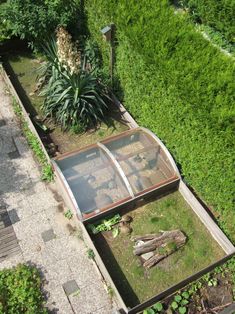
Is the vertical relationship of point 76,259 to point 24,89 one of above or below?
below

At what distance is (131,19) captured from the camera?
8.26m

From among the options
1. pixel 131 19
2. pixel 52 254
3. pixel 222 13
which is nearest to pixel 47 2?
pixel 131 19

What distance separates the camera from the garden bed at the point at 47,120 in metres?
9.16

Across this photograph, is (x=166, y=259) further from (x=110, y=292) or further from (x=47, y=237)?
(x=47, y=237)

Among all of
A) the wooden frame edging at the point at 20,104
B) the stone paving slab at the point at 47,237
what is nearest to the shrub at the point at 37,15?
the wooden frame edging at the point at 20,104

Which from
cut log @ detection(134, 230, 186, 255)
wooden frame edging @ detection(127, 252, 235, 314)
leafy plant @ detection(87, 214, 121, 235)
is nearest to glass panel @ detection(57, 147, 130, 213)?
leafy plant @ detection(87, 214, 121, 235)

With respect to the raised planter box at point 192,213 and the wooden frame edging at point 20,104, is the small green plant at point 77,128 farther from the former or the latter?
the raised planter box at point 192,213

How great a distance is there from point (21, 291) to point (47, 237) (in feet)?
4.05

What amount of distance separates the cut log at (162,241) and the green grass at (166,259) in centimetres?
16

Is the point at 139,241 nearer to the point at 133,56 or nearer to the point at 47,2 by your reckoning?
the point at 133,56

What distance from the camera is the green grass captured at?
22.2ft

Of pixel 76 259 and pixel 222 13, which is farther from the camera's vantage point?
pixel 222 13

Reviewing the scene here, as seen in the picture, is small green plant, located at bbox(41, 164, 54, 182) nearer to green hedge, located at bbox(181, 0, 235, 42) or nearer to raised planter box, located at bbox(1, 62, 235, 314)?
raised planter box, located at bbox(1, 62, 235, 314)

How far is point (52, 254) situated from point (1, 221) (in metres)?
1.38
